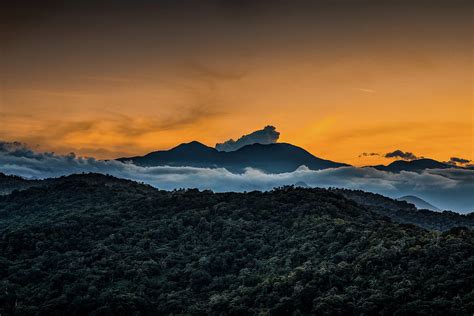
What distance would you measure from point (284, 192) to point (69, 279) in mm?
44231

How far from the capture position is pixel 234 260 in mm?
65500

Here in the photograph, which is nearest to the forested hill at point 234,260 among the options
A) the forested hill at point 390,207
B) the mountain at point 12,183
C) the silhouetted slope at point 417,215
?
the forested hill at point 390,207

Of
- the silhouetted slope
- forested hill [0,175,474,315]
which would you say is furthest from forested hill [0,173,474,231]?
forested hill [0,175,474,315]

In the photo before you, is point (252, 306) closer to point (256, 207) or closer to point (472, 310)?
point (472, 310)

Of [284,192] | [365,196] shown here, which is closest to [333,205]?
[284,192]

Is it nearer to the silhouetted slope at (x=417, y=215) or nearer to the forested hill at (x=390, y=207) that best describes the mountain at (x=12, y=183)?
the forested hill at (x=390, y=207)

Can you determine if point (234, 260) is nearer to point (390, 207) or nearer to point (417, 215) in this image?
point (417, 215)

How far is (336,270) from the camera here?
162ft

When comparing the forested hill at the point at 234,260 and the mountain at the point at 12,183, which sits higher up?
the mountain at the point at 12,183

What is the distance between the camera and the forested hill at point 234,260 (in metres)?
43.1

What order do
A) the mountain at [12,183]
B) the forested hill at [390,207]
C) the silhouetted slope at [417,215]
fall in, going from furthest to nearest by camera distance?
the mountain at [12,183]
the forested hill at [390,207]
the silhouetted slope at [417,215]

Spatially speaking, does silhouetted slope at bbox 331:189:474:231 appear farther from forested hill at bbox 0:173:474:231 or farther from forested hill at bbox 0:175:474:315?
forested hill at bbox 0:175:474:315

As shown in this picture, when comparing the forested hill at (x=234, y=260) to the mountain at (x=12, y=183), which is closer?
the forested hill at (x=234, y=260)

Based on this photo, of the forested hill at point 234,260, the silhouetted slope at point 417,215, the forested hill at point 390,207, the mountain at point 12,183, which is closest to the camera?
the forested hill at point 234,260
